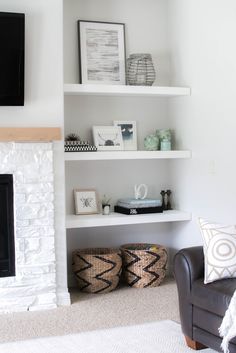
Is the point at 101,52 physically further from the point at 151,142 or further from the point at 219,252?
the point at 219,252

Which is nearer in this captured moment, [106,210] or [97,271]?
[97,271]

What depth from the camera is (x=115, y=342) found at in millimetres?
3385

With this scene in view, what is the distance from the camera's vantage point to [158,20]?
511cm

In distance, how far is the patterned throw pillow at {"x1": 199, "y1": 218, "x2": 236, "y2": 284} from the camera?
3146 mm

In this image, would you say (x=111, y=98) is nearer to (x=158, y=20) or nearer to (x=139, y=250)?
(x=158, y=20)

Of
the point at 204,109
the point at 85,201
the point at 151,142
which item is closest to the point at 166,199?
the point at 151,142

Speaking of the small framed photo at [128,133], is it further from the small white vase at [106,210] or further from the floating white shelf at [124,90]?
the small white vase at [106,210]

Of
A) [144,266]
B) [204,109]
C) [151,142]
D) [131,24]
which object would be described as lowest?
[144,266]

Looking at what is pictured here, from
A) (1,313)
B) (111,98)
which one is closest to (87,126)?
(111,98)

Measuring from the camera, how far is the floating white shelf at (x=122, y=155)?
4457 millimetres

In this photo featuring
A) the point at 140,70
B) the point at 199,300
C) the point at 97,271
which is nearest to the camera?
the point at 199,300

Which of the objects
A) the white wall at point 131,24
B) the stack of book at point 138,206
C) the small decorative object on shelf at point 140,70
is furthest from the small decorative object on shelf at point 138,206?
the white wall at point 131,24

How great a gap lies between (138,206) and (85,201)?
0.47 meters

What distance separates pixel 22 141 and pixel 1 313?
1291 millimetres
